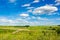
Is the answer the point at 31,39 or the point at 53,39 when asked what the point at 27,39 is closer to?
the point at 31,39

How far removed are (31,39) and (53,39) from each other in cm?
204

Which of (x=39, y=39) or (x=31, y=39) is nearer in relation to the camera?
(x=39, y=39)

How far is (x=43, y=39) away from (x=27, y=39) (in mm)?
1569

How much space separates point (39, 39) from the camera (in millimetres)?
12766

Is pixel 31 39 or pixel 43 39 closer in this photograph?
pixel 43 39

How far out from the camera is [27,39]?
13.5 metres

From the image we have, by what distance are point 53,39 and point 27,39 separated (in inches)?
94.9

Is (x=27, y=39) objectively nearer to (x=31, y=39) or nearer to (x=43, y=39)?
(x=31, y=39)

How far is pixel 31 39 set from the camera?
1374 centimetres

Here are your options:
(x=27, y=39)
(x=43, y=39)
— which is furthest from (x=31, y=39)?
(x=43, y=39)

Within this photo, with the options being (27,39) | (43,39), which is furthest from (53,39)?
(27,39)

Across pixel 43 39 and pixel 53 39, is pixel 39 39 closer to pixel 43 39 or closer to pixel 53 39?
pixel 43 39

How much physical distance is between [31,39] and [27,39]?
44 centimetres

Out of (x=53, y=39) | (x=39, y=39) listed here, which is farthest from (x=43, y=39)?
(x=53, y=39)
